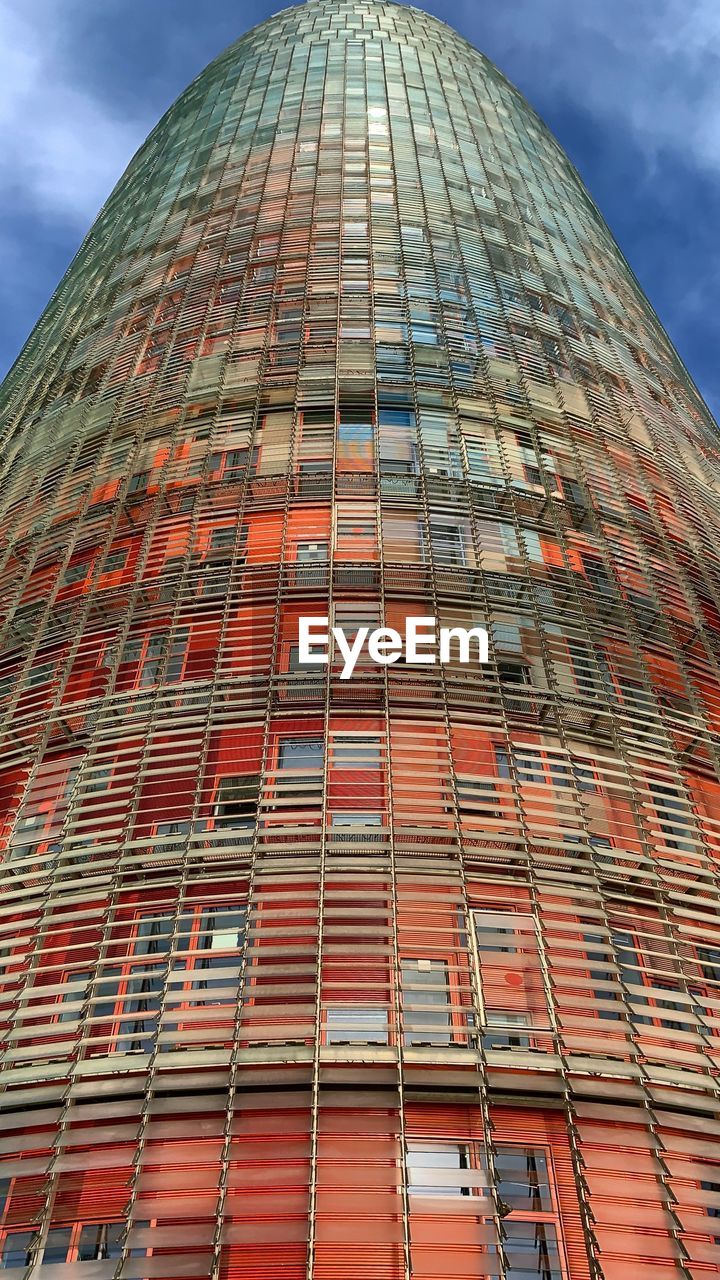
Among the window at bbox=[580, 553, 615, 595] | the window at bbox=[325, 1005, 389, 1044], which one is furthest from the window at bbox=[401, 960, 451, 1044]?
the window at bbox=[580, 553, 615, 595]

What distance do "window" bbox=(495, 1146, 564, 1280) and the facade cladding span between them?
4cm

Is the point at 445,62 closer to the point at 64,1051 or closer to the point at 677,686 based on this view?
the point at 677,686

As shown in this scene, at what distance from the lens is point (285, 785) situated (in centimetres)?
1238

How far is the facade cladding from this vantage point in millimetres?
9586

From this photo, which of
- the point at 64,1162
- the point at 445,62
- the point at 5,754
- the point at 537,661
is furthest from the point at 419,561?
the point at 445,62

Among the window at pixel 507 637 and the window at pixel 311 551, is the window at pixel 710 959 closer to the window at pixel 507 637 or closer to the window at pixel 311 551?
the window at pixel 507 637

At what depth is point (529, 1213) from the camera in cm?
962

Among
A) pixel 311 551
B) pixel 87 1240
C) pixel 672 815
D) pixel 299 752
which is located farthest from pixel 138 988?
pixel 672 815

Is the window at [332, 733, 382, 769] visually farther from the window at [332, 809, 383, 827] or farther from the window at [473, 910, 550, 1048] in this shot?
the window at [473, 910, 550, 1048]

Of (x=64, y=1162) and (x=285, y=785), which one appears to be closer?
(x=64, y=1162)

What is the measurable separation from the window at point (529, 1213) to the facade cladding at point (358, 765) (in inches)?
1.5

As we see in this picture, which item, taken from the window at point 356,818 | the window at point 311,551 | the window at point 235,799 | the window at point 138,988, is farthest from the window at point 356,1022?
the window at point 311,551

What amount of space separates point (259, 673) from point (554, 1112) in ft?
22.5

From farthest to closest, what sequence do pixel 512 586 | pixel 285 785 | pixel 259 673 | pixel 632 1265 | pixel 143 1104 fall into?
pixel 512 586
pixel 259 673
pixel 285 785
pixel 143 1104
pixel 632 1265
